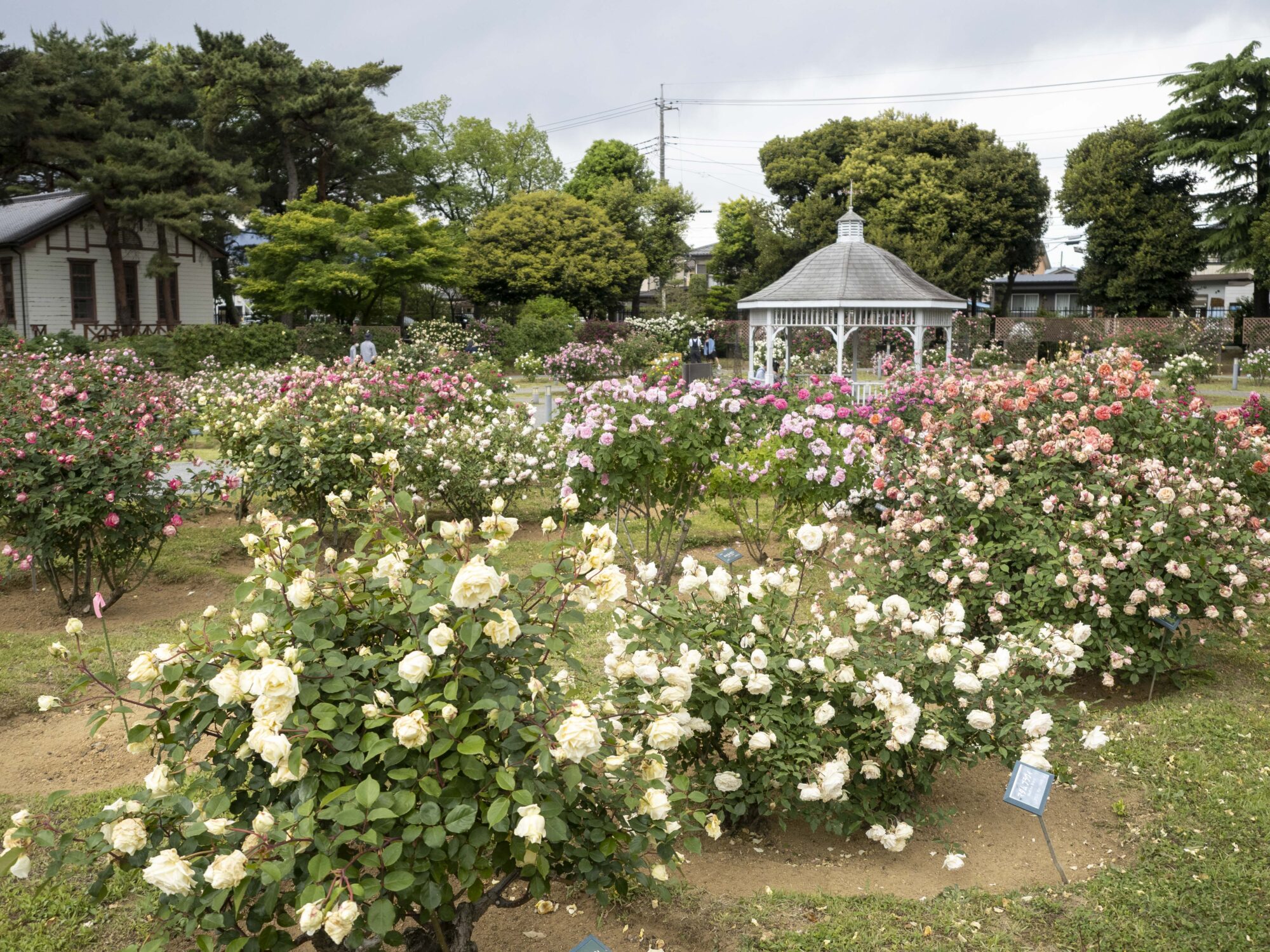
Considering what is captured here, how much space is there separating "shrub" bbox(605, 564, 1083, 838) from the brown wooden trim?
3061 centimetres

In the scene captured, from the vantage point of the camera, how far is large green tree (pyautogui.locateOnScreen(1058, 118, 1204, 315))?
112ft

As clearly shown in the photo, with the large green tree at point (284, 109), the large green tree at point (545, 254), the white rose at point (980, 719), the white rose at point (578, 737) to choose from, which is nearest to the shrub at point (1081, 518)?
the white rose at point (980, 719)

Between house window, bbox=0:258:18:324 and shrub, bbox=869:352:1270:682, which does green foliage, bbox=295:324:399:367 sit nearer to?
house window, bbox=0:258:18:324

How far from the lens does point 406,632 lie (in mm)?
2553

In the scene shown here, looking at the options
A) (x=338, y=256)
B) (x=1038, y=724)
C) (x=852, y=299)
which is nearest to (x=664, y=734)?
(x=1038, y=724)

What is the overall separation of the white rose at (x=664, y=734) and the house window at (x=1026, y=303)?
56.4 metres

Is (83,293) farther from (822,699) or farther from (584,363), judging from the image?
(822,699)

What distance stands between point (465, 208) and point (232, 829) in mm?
51595

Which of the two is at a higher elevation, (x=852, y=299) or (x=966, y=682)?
(x=852, y=299)

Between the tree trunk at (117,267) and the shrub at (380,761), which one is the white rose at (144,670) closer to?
the shrub at (380,761)

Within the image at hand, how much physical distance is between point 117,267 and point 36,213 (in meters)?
3.32

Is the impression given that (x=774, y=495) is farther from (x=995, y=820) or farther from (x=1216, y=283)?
(x=1216, y=283)

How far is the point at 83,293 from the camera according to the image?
2972 centimetres

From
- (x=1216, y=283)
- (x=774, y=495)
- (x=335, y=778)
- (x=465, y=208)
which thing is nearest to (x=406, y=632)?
(x=335, y=778)
